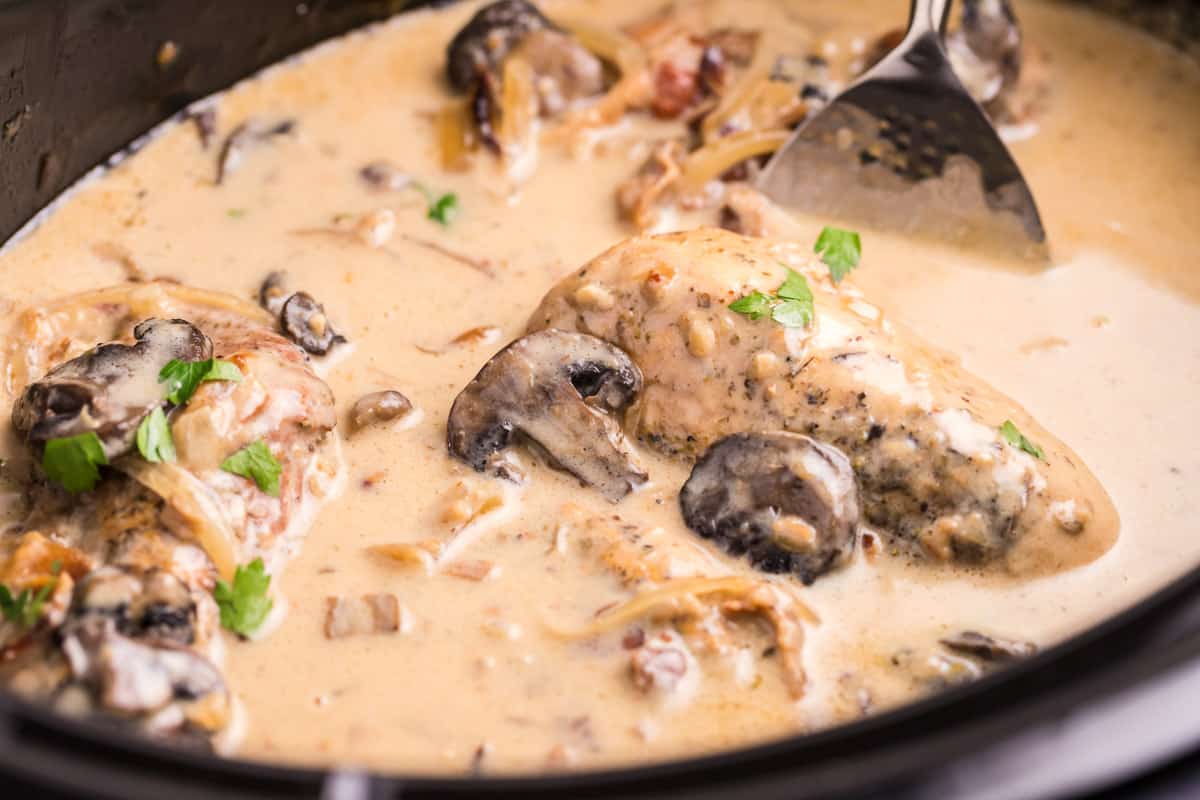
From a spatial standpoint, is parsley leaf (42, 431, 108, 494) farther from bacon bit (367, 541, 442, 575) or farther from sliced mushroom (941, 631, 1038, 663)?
sliced mushroom (941, 631, 1038, 663)

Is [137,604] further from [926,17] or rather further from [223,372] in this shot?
[926,17]

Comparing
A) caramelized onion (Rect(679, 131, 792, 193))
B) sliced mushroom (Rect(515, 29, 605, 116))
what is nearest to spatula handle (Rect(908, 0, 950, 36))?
caramelized onion (Rect(679, 131, 792, 193))

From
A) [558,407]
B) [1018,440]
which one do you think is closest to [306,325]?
[558,407]

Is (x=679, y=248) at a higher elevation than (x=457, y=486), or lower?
higher

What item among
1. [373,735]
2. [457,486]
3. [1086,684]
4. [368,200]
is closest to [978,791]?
[1086,684]

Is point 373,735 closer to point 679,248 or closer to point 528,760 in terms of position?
point 528,760

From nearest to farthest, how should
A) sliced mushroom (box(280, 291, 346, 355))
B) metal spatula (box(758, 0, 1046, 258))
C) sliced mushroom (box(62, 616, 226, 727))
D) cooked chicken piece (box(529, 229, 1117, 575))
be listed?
sliced mushroom (box(62, 616, 226, 727)) → cooked chicken piece (box(529, 229, 1117, 575)) → sliced mushroom (box(280, 291, 346, 355)) → metal spatula (box(758, 0, 1046, 258))
